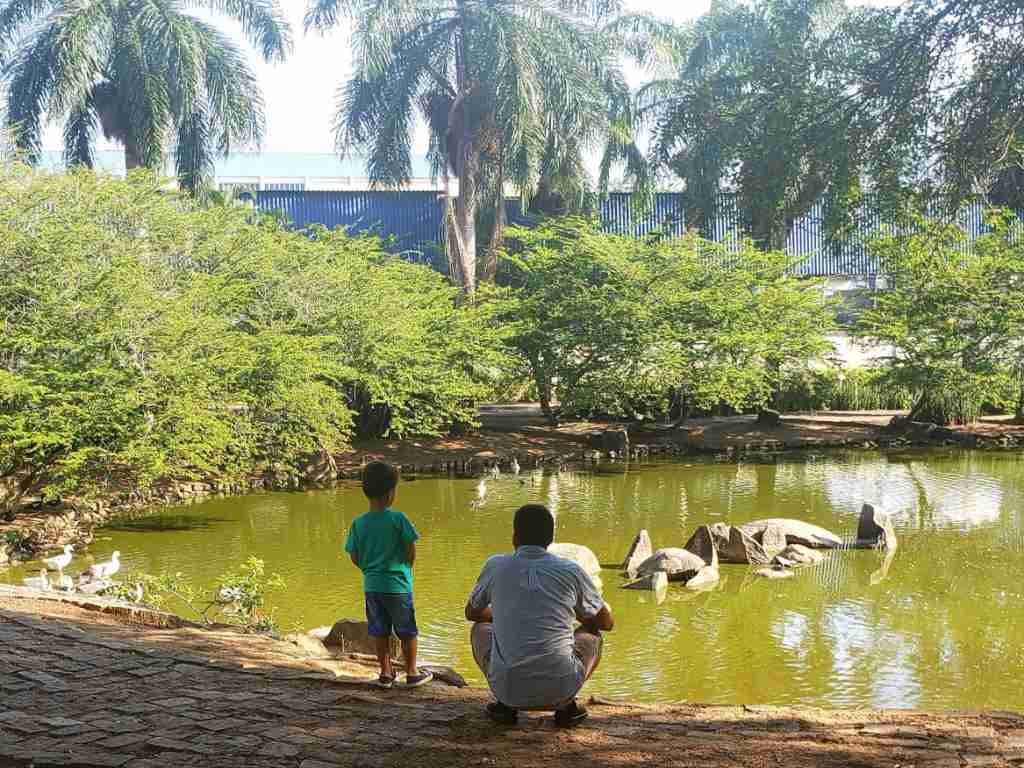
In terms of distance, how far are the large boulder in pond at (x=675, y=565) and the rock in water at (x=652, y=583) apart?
13cm

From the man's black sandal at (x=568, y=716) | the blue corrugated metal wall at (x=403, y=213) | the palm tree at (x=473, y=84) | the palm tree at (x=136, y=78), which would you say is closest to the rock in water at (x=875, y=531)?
the man's black sandal at (x=568, y=716)

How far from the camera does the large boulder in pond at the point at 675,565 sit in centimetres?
1223

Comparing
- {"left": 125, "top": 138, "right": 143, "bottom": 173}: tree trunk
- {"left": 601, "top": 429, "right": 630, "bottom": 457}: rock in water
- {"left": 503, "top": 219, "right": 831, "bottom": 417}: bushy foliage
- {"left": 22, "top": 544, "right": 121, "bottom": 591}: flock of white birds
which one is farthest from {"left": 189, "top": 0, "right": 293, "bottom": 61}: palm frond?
{"left": 22, "top": 544, "right": 121, "bottom": 591}: flock of white birds

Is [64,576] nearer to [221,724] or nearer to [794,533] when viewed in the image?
[221,724]

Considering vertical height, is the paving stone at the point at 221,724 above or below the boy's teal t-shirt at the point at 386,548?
below

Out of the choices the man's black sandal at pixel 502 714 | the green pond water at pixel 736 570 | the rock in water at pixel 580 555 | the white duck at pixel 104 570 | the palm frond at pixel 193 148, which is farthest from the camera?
the palm frond at pixel 193 148

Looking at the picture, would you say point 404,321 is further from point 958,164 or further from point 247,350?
point 958,164

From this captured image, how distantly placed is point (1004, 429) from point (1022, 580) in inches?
605

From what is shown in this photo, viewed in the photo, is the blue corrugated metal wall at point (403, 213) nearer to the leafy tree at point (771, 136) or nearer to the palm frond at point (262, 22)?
the palm frond at point (262, 22)

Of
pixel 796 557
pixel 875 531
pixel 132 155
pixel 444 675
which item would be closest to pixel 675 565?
pixel 796 557

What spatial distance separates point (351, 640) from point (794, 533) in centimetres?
715

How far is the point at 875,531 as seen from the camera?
14047 millimetres

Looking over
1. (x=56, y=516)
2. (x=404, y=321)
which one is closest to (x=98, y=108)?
(x=404, y=321)

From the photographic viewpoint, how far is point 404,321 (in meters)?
22.1
